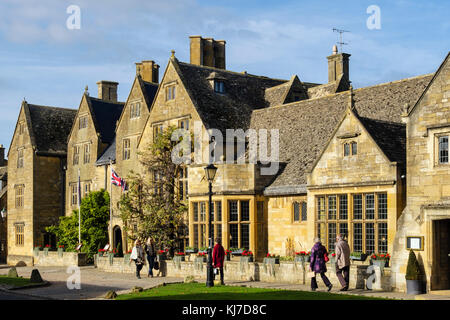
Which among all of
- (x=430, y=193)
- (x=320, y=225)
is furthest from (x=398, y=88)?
(x=430, y=193)

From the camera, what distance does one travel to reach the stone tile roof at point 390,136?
86.9 ft

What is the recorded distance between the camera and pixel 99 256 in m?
39.8

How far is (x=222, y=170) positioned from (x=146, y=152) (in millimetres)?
9198

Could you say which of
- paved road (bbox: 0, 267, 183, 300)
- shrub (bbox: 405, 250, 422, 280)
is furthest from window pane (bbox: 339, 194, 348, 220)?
paved road (bbox: 0, 267, 183, 300)

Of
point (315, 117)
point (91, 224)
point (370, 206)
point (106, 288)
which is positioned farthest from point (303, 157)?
point (91, 224)

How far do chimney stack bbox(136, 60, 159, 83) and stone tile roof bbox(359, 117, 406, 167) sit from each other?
1023 inches

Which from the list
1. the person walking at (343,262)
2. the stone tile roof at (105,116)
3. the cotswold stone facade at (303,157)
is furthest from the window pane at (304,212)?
the stone tile roof at (105,116)

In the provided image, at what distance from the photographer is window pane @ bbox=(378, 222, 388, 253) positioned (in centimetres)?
2623

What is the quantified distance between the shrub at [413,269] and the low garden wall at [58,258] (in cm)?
2505

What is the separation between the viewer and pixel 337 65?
42.8 metres

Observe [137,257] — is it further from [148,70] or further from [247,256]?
[148,70]

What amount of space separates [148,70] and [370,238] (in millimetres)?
28181

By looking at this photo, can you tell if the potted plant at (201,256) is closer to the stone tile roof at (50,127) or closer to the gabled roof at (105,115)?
the gabled roof at (105,115)
